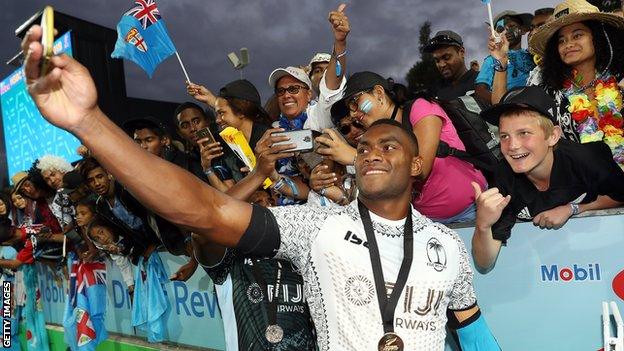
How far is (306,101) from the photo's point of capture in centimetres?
480

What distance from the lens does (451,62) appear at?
205 inches

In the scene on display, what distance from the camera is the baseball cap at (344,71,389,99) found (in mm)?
3502

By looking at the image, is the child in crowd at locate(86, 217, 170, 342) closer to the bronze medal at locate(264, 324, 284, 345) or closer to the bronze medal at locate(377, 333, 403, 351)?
the bronze medal at locate(264, 324, 284, 345)

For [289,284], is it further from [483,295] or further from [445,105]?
[445,105]

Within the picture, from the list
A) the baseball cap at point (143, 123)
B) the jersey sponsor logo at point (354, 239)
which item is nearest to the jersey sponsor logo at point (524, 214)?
the jersey sponsor logo at point (354, 239)

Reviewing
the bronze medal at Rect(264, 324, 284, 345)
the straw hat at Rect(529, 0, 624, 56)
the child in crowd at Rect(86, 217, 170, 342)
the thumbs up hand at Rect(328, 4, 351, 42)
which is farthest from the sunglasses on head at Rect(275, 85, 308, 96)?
the bronze medal at Rect(264, 324, 284, 345)

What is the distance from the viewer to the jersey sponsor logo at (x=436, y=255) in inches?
95.0

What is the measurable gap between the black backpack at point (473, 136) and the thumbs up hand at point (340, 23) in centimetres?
88

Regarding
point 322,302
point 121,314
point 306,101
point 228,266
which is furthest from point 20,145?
point 322,302

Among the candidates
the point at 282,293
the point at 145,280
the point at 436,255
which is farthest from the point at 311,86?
the point at 436,255

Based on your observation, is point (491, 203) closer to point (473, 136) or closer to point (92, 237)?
point (473, 136)

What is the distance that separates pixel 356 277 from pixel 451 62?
11.2ft

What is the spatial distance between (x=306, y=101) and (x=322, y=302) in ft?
8.90

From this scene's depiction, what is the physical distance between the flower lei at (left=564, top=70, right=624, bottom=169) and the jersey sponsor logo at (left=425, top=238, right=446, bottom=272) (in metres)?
1.48
